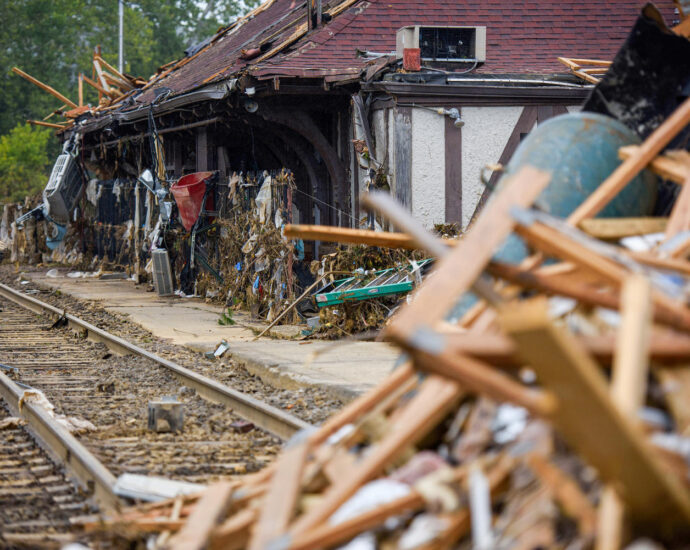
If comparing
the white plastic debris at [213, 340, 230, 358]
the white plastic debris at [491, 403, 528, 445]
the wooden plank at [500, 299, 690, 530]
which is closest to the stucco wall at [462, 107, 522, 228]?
the white plastic debris at [213, 340, 230, 358]

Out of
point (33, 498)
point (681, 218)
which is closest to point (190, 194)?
point (33, 498)

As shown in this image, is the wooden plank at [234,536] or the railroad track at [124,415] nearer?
the wooden plank at [234,536]

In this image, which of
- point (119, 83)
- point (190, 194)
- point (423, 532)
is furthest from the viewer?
point (119, 83)

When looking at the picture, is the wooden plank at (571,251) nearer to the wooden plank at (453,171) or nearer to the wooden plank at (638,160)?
the wooden plank at (638,160)

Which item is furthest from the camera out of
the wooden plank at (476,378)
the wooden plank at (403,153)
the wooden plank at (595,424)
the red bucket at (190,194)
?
the red bucket at (190,194)

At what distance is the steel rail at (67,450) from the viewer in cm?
623

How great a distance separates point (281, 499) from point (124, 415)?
529 centimetres

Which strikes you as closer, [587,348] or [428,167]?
[587,348]

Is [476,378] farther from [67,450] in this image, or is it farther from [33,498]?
[67,450]

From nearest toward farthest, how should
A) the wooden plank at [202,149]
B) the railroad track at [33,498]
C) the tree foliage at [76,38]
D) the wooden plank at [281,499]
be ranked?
1. the wooden plank at [281,499]
2. the railroad track at [33,498]
3. the wooden plank at [202,149]
4. the tree foliage at [76,38]

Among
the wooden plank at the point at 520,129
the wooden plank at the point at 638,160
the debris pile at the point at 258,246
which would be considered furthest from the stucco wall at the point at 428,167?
the wooden plank at the point at 638,160

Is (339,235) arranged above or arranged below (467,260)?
below

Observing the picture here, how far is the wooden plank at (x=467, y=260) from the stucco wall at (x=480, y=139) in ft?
39.9

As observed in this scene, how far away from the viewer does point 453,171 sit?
1642 cm
